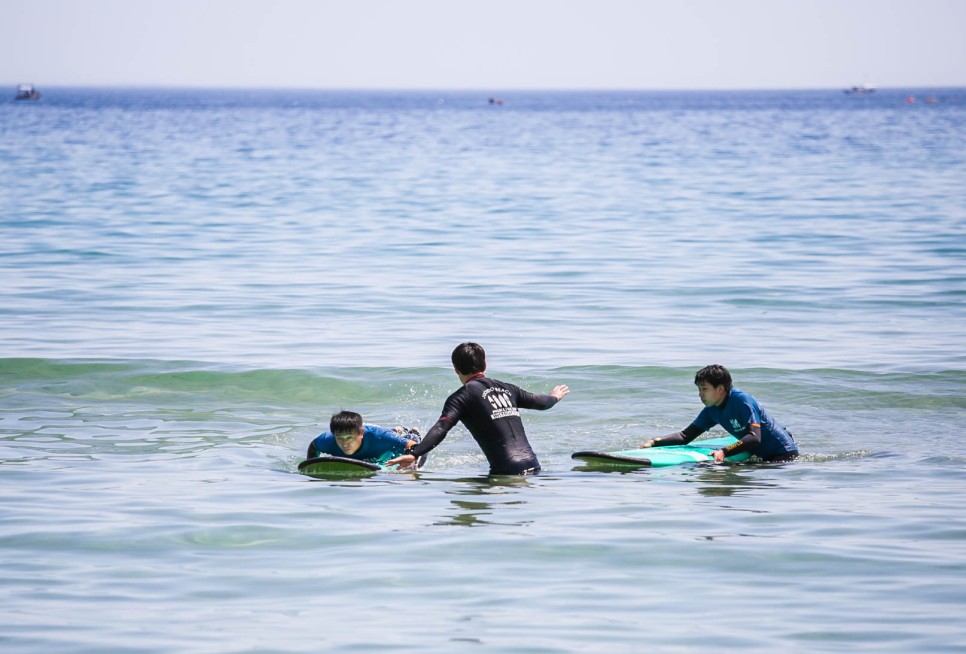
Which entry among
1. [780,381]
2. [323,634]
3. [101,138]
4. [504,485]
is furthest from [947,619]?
[101,138]

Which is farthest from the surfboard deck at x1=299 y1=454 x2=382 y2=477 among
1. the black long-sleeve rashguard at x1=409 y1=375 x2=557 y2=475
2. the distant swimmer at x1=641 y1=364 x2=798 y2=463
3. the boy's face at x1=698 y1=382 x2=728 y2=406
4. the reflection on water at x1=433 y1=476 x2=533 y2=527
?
the boy's face at x1=698 y1=382 x2=728 y2=406

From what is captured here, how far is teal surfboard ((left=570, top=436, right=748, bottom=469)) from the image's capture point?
419 inches

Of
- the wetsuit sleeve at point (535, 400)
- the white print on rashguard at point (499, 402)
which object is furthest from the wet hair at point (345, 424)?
the wetsuit sleeve at point (535, 400)

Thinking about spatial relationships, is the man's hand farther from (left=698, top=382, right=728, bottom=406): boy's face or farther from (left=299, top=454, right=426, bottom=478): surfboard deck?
(left=698, top=382, right=728, bottom=406): boy's face

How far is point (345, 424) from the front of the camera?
1020 centimetres

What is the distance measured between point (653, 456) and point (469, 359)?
6.72ft

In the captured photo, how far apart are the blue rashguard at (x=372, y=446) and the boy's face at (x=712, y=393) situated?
2647 millimetres

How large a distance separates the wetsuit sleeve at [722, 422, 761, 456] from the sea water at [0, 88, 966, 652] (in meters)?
0.25

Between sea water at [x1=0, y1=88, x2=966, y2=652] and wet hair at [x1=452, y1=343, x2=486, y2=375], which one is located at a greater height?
wet hair at [x1=452, y1=343, x2=486, y2=375]

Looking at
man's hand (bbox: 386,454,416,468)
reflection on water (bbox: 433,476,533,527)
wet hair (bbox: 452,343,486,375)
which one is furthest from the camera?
wet hair (bbox: 452,343,486,375)

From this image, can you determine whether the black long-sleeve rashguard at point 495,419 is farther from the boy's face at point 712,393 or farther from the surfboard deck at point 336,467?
the boy's face at point 712,393

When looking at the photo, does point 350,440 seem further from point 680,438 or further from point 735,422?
point 735,422

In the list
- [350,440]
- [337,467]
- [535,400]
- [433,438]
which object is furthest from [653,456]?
[337,467]

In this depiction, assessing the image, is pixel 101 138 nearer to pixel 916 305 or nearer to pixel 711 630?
pixel 916 305
